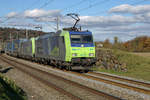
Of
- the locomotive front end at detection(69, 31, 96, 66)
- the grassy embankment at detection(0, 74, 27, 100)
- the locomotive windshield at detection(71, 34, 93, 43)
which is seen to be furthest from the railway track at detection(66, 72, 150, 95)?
the grassy embankment at detection(0, 74, 27, 100)

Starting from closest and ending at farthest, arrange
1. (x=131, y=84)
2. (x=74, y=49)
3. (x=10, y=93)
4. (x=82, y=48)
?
1. (x=10, y=93)
2. (x=131, y=84)
3. (x=74, y=49)
4. (x=82, y=48)

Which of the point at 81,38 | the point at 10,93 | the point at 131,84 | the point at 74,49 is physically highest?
the point at 81,38

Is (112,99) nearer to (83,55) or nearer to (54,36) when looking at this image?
(83,55)

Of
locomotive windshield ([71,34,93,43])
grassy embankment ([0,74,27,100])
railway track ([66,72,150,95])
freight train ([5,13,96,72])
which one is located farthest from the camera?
locomotive windshield ([71,34,93,43])

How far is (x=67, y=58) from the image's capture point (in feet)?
50.8

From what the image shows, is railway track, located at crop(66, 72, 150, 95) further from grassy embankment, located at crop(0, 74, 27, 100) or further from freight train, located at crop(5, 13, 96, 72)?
grassy embankment, located at crop(0, 74, 27, 100)

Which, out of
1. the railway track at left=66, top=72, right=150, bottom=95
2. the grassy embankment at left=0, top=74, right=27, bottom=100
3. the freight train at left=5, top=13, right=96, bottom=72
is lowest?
the railway track at left=66, top=72, right=150, bottom=95

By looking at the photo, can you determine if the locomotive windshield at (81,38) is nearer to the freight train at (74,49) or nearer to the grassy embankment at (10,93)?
the freight train at (74,49)

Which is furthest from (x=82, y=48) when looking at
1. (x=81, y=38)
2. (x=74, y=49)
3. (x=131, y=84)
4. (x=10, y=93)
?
(x=10, y=93)

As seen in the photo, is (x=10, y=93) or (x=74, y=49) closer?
(x=10, y=93)

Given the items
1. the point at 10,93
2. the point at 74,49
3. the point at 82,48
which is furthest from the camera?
the point at 82,48

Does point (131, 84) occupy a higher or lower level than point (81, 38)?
lower

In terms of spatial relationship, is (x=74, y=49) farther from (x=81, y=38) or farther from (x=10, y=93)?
(x=10, y=93)

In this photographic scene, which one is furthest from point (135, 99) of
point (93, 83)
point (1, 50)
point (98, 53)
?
point (1, 50)
